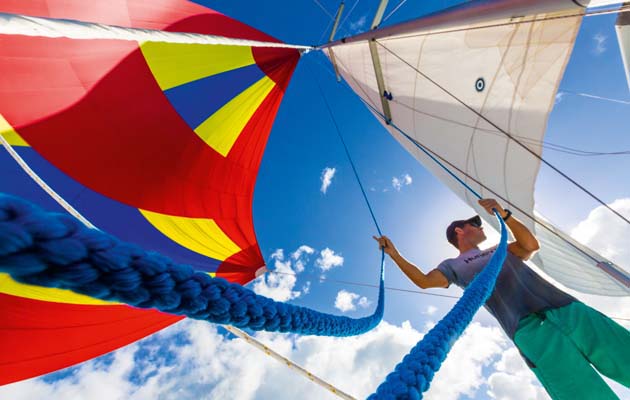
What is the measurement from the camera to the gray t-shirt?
1665 mm

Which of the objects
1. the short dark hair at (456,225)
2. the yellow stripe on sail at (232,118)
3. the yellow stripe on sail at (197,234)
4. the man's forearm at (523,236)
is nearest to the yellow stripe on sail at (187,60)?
the yellow stripe on sail at (232,118)

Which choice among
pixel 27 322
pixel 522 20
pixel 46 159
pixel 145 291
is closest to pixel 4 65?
pixel 46 159

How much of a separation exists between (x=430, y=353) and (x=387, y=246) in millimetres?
1420

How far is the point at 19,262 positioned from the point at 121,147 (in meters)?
2.76

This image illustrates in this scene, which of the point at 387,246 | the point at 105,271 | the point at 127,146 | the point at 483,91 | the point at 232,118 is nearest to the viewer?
the point at 105,271

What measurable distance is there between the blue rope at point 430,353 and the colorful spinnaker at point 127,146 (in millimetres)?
2618

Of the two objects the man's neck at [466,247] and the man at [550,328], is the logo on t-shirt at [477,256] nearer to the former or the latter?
the man at [550,328]

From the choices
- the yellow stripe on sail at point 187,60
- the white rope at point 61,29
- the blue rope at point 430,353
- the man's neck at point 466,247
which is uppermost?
the yellow stripe on sail at point 187,60

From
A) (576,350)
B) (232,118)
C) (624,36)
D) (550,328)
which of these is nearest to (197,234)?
(232,118)

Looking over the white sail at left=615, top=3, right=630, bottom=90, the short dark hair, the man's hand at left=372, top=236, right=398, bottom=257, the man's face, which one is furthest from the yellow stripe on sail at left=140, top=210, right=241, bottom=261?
the white sail at left=615, top=3, right=630, bottom=90

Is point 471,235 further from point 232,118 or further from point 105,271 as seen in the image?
point 232,118

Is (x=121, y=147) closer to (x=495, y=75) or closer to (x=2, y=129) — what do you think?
(x=2, y=129)

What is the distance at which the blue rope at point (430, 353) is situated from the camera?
0.70 meters

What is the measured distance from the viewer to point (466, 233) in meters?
2.38
